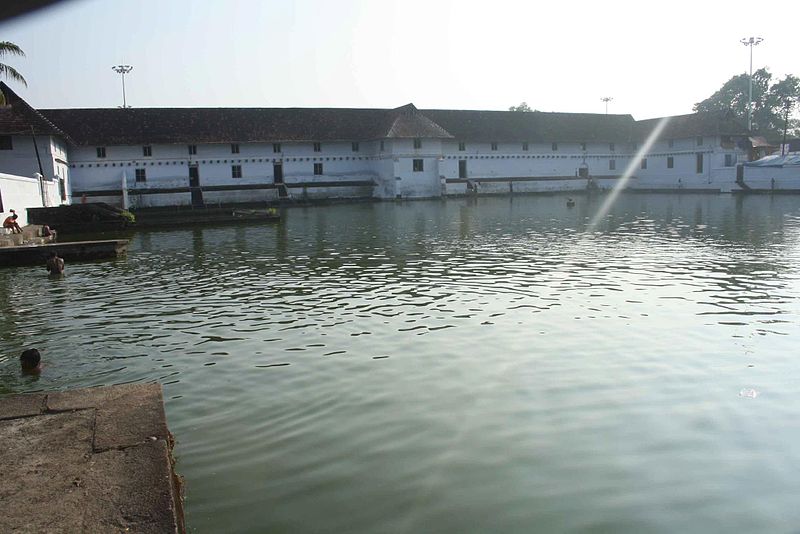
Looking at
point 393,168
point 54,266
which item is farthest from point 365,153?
point 54,266

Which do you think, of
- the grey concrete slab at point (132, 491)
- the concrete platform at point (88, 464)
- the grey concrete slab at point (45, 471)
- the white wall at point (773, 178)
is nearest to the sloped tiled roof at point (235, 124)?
the white wall at point (773, 178)

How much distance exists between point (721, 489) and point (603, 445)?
0.95m

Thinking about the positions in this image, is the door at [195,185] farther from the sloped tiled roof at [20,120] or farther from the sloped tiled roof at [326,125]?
the sloped tiled roof at [20,120]

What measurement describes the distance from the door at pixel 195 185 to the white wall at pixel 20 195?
14.9m

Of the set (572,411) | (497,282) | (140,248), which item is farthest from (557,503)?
(140,248)

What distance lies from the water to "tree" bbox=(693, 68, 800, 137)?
72095mm

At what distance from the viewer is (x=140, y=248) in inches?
808

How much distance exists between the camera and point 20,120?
33.3m

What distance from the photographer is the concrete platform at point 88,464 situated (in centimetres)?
377

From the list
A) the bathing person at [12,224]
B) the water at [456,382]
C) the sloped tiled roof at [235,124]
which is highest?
the sloped tiled roof at [235,124]

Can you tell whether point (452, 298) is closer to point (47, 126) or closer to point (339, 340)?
point (339, 340)

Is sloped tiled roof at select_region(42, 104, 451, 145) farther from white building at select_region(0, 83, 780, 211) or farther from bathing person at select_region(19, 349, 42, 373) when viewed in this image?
bathing person at select_region(19, 349, 42, 373)

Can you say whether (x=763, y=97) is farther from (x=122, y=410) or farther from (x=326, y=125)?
(x=122, y=410)

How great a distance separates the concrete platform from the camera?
3770mm
